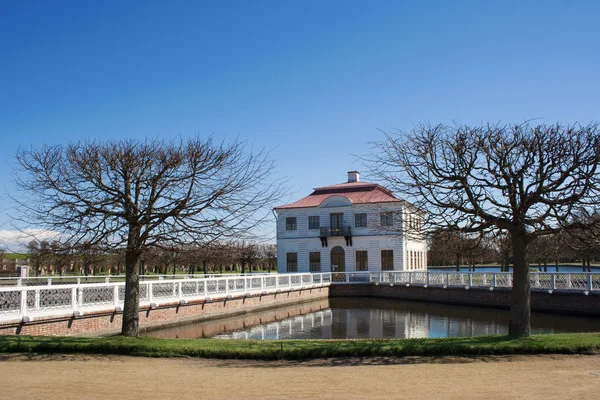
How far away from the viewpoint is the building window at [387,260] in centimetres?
4241

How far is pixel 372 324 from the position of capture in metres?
23.0

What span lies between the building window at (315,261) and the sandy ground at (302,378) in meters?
33.4

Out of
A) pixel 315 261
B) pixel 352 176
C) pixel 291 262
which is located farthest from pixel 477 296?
pixel 352 176

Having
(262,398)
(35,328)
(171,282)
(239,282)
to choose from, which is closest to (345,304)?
(239,282)

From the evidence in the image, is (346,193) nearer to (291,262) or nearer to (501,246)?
(291,262)

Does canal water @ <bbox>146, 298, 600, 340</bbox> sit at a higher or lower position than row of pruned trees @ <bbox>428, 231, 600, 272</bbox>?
lower

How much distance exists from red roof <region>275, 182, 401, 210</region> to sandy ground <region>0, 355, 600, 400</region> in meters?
32.2

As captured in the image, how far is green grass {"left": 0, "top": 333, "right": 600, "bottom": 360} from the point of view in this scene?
11.2 meters

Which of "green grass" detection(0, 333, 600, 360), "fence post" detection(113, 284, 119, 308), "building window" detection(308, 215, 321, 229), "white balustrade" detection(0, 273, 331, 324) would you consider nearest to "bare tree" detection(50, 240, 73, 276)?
"white balustrade" detection(0, 273, 331, 324)

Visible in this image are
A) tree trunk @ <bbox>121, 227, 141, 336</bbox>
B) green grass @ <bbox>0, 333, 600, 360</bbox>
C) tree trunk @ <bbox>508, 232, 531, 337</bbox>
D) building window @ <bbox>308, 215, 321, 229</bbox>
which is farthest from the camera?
building window @ <bbox>308, 215, 321, 229</bbox>

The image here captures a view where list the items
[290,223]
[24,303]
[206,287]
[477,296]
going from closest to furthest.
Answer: [24,303] → [206,287] → [477,296] → [290,223]

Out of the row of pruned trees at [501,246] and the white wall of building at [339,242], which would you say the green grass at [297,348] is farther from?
the white wall of building at [339,242]

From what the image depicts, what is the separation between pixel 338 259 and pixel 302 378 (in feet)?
115

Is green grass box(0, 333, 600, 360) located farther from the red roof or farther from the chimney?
the chimney
